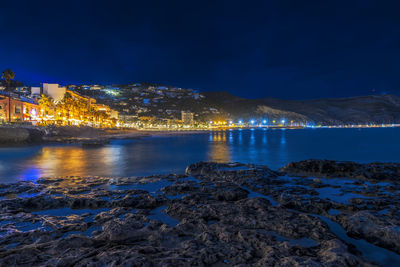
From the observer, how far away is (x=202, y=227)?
16.7 feet

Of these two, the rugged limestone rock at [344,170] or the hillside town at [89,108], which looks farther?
the hillside town at [89,108]

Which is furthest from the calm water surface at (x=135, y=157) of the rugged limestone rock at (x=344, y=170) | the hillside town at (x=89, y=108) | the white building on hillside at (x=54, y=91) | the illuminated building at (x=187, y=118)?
the illuminated building at (x=187, y=118)

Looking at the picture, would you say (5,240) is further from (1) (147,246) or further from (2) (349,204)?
(2) (349,204)

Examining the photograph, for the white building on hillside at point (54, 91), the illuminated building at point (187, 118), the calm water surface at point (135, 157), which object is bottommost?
the calm water surface at point (135, 157)

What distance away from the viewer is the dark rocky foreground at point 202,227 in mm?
3785

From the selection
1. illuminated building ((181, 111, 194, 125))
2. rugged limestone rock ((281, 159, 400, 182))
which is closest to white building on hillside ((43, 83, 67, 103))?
rugged limestone rock ((281, 159, 400, 182))

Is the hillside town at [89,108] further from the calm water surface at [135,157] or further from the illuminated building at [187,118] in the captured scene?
the calm water surface at [135,157]

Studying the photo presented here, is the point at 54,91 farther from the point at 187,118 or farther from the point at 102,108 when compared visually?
the point at 187,118

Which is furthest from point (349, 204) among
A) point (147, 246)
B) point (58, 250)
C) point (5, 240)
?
point (5, 240)

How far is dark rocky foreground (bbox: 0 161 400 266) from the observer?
379cm

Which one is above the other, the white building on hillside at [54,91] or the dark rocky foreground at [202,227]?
the white building on hillside at [54,91]

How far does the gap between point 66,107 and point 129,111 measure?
286 ft

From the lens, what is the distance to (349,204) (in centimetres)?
681

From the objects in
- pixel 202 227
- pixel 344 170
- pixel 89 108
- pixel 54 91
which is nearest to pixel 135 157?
pixel 344 170
